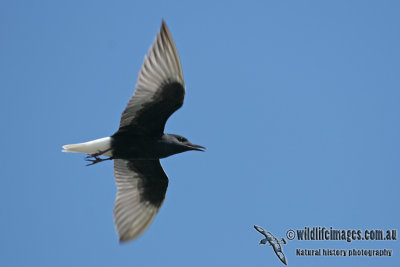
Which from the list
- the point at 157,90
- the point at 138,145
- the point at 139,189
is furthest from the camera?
the point at 139,189

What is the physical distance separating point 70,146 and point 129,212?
1855 millimetres

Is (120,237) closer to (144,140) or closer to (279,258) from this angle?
(144,140)

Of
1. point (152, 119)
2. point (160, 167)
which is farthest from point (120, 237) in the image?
point (152, 119)

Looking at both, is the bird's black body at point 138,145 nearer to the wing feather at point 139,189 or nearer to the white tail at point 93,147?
the white tail at point 93,147

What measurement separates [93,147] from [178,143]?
5.13 ft

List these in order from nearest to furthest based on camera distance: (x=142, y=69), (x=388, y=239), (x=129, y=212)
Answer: (x=142, y=69) < (x=129, y=212) < (x=388, y=239)

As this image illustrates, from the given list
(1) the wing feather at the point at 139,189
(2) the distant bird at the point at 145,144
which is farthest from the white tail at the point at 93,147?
(1) the wing feather at the point at 139,189

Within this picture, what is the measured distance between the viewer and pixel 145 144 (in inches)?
441

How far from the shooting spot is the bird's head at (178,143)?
11.3 m

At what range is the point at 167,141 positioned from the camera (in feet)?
37.0

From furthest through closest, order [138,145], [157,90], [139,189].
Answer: [139,189] → [138,145] → [157,90]

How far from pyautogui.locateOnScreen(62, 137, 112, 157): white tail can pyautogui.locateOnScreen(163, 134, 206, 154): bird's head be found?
1.06 m

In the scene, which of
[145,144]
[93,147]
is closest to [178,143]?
[145,144]

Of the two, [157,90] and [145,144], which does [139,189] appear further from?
[157,90]
